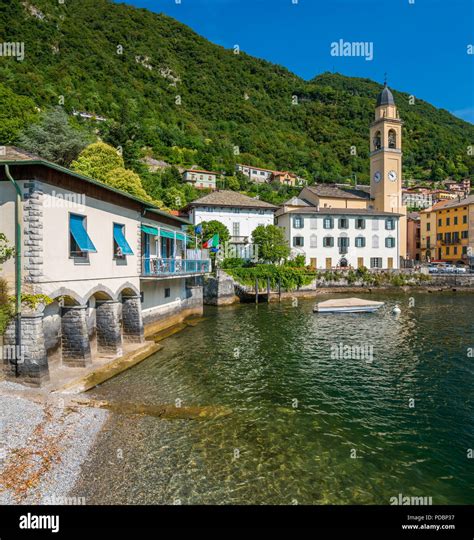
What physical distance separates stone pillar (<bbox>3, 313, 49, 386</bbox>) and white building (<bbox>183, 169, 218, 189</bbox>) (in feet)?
268

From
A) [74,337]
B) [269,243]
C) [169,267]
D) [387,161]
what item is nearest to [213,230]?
[269,243]

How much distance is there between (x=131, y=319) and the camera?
19625 millimetres

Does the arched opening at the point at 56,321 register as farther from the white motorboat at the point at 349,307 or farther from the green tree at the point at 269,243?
the green tree at the point at 269,243

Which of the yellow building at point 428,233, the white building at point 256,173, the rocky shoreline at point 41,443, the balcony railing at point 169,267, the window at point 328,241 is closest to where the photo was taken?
the rocky shoreline at point 41,443

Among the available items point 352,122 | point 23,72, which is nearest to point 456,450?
point 23,72

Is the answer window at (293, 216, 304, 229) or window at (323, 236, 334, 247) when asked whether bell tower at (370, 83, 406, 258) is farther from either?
window at (293, 216, 304, 229)

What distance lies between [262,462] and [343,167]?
149 m

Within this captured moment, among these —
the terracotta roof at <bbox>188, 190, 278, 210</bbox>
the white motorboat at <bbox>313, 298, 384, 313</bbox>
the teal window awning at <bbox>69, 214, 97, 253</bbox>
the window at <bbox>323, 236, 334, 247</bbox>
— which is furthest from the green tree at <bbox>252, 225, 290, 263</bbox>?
the teal window awning at <bbox>69, 214, 97, 253</bbox>

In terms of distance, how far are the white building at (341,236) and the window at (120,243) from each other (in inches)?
1593

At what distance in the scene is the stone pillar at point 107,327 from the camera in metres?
17.0

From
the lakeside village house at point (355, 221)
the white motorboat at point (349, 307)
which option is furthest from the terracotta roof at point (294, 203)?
the white motorboat at point (349, 307)

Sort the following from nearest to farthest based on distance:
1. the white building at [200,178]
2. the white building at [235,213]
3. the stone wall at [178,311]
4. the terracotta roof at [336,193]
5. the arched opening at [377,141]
→ the stone wall at [178,311]
the white building at [235,213]
the terracotta roof at [336,193]
the arched opening at [377,141]
the white building at [200,178]

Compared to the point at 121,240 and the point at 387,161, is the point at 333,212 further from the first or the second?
the point at 121,240

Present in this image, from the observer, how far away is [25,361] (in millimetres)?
12031
